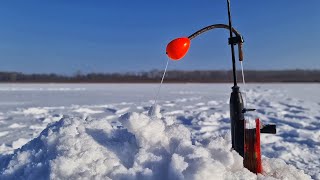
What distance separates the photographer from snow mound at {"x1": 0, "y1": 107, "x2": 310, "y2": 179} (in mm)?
1555

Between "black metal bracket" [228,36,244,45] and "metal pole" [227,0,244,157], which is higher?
"black metal bracket" [228,36,244,45]

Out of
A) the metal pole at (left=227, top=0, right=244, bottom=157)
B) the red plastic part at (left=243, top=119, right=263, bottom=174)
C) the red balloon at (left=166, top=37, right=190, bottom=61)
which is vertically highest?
the red balloon at (left=166, top=37, right=190, bottom=61)

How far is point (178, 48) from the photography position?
71.0 inches

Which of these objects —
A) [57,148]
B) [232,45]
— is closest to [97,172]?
[57,148]

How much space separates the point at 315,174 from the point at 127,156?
176 cm

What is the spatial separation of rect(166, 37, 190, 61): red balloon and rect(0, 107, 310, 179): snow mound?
0.36 metres

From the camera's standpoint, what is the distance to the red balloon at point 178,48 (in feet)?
5.92

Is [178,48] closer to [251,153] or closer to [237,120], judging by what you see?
[237,120]

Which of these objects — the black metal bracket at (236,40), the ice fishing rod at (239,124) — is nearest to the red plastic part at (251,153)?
the ice fishing rod at (239,124)

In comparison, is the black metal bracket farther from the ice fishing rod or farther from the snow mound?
the snow mound

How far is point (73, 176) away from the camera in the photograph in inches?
61.4

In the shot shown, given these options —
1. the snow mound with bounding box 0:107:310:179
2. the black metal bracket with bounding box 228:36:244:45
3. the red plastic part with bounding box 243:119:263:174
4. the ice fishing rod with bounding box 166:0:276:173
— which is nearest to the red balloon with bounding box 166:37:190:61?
the ice fishing rod with bounding box 166:0:276:173

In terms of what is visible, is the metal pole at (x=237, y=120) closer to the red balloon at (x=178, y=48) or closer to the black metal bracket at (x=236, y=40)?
the black metal bracket at (x=236, y=40)

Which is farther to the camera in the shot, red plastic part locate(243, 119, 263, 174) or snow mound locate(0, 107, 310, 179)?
red plastic part locate(243, 119, 263, 174)
